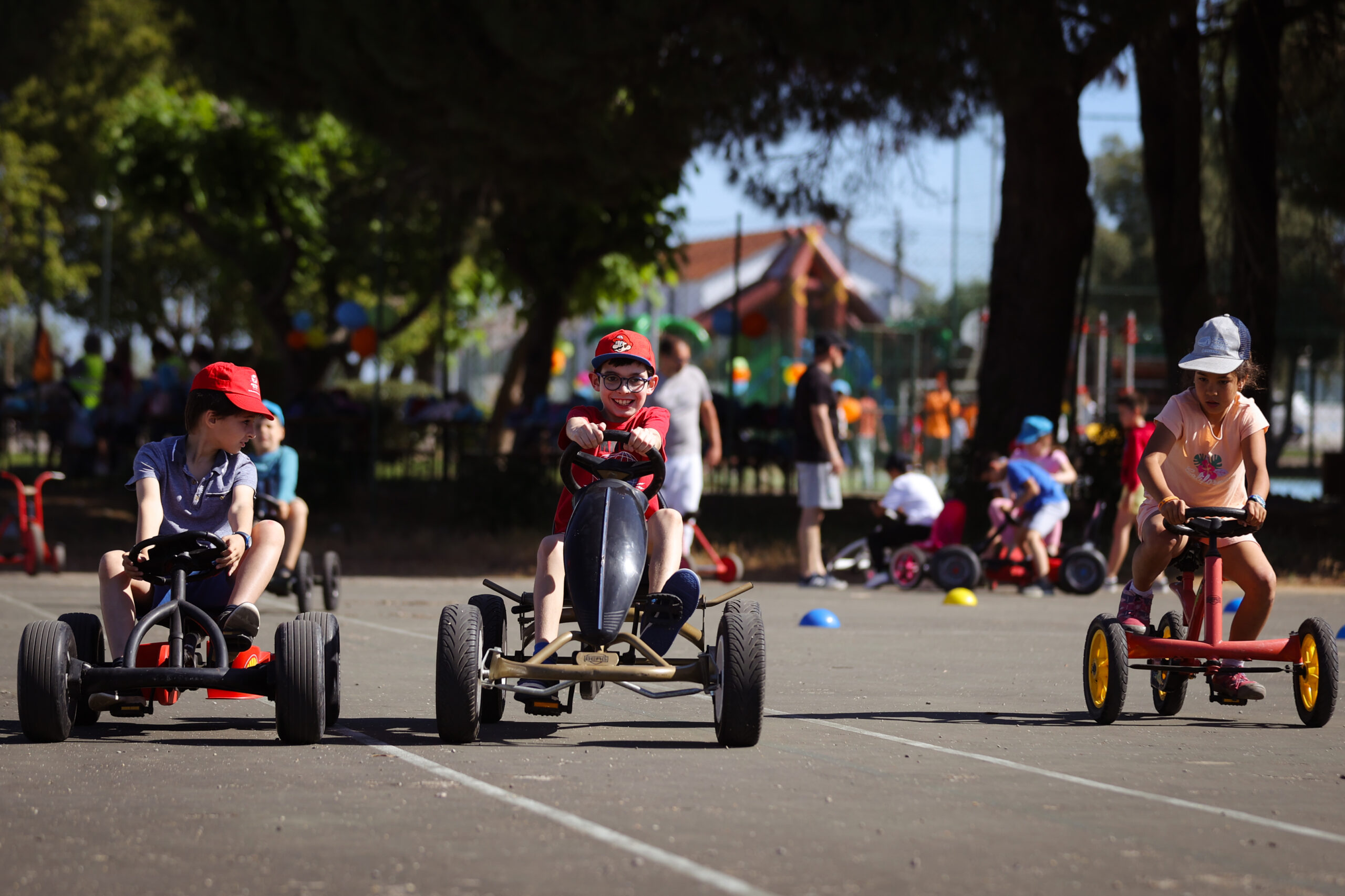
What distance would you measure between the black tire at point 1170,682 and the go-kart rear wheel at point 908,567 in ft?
22.5

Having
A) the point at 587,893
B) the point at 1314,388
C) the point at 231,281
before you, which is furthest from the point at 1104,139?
the point at 587,893

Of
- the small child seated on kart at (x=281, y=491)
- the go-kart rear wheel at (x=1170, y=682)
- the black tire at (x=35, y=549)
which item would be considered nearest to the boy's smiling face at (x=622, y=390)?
the go-kart rear wheel at (x=1170, y=682)

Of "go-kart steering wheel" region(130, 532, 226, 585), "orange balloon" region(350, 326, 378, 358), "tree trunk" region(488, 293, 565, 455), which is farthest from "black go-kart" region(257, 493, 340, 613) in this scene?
"orange balloon" region(350, 326, 378, 358)

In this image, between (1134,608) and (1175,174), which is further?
(1175,174)

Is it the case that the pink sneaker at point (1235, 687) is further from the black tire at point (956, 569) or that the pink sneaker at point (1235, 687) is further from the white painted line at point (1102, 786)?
the black tire at point (956, 569)

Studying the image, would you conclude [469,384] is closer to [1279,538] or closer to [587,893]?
[1279,538]

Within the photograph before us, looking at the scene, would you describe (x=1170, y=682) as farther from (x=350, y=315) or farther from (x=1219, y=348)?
(x=350, y=315)

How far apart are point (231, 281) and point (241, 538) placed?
32360 millimetres

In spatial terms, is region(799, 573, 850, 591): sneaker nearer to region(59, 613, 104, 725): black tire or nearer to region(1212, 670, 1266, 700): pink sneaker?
region(1212, 670, 1266, 700): pink sneaker

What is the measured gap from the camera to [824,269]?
184 ft

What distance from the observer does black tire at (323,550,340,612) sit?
1154 cm

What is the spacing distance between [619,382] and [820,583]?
25.7 ft

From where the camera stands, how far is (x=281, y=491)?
11.1 m

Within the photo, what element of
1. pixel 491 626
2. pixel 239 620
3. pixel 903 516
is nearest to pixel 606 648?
pixel 491 626
